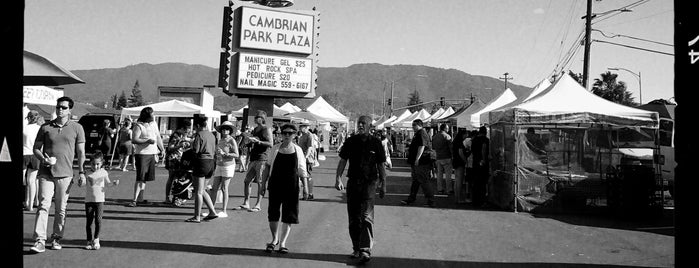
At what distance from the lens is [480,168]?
11.5 meters

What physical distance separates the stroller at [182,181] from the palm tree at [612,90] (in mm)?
61105

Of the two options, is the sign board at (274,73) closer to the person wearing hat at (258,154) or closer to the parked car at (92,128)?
the parked car at (92,128)

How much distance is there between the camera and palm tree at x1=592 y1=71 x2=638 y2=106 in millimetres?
63094

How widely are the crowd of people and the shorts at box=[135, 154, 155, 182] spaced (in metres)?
0.02

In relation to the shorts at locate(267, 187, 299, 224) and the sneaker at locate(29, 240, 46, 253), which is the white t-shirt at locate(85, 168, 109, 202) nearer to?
the sneaker at locate(29, 240, 46, 253)

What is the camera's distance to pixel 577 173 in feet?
35.8

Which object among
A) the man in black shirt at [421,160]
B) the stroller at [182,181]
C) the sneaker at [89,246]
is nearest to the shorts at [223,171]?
the stroller at [182,181]

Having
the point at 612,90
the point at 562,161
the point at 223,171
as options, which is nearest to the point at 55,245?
the point at 223,171

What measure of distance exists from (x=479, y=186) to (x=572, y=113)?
2.57 meters

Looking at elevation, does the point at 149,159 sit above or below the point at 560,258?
above

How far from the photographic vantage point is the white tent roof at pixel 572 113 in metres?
10.6

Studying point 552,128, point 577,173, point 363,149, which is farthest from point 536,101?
point 363,149
